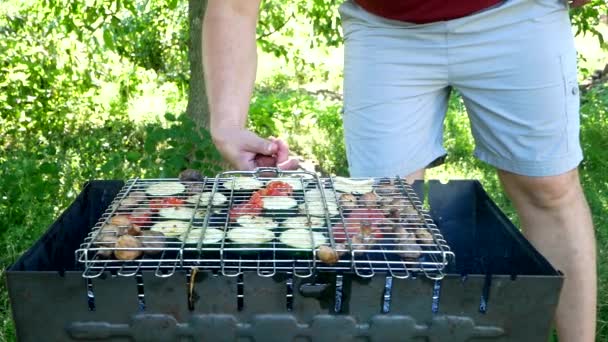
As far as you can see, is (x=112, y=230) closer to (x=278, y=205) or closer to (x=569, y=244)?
(x=278, y=205)

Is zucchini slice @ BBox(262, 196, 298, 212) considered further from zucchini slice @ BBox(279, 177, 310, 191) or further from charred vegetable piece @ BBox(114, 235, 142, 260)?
charred vegetable piece @ BBox(114, 235, 142, 260)

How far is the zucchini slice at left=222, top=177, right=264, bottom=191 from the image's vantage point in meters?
1.59

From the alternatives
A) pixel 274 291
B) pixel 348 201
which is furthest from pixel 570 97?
pixel 274 291

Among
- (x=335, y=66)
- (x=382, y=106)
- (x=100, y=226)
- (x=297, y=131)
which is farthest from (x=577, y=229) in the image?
(x=335, y=66)

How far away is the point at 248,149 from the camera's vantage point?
1642mm

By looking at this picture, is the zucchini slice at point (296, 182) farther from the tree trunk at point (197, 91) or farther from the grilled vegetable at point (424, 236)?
the tree trunk at point (197, 91)

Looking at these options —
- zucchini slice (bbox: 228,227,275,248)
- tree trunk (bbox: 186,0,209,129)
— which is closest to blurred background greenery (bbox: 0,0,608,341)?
tree trunk (bbox: 186,0,209,129)

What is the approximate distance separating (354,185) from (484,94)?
446 mm

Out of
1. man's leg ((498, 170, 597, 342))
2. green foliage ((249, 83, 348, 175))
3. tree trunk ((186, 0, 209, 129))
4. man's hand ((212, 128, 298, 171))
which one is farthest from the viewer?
green foliage ((249, 83, 348, 175))

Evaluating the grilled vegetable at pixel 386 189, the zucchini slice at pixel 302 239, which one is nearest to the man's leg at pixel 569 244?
the grilled vegetable at pixel 386 189

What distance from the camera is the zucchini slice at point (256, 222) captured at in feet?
4.46

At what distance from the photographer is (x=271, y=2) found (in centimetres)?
465

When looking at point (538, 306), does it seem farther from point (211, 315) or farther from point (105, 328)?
point (105, 328)

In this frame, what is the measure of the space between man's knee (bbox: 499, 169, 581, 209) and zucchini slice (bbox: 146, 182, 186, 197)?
828 millimetres
